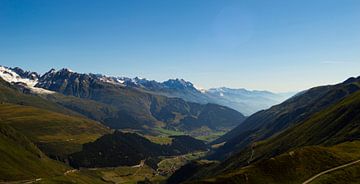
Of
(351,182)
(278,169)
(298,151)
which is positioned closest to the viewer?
(351,182)

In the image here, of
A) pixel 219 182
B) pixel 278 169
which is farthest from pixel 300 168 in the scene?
pixel 219 182

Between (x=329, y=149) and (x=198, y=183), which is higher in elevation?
(x=329, y=149)

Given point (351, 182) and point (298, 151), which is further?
point (298, 151)

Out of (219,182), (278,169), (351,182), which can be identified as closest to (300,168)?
(278,169)

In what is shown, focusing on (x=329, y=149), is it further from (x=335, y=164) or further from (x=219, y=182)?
(x=219, y=182)

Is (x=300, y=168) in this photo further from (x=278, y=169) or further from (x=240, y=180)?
(x=240, y=180)

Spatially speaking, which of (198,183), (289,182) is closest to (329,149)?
(289,182)

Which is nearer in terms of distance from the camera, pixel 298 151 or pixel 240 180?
pixel 240 180

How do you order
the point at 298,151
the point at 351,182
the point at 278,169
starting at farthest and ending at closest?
the point at 298,151 < the point at 278,169 < the point at 351,182
